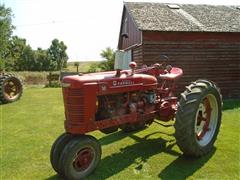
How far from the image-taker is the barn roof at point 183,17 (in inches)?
528

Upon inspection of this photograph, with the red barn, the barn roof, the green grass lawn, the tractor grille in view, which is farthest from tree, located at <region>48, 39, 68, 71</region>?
the tractor grille

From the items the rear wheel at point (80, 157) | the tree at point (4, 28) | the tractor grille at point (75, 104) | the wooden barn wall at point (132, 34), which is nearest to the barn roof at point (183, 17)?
the wooden barn wall at point (132, 34)

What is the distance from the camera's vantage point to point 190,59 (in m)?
13.7

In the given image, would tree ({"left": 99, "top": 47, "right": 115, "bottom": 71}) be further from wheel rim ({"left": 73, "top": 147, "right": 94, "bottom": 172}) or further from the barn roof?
wheel rim ({"left": 73, "top": 147, "right": 94, "bottom": 172})

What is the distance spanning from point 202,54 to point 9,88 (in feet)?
28.4

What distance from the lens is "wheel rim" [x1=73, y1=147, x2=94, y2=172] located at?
493 centimetres

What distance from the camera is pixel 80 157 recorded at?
494 centimetres

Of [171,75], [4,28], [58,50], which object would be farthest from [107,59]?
[58,50]

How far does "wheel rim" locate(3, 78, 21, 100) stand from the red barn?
5.54 m

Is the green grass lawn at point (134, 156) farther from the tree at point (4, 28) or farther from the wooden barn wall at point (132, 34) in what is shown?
the tree at point (4, 28)

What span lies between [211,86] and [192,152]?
52.5 inches

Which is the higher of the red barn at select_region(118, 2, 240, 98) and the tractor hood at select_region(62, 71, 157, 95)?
the red barn at select_region(118, 2, 240, 98)

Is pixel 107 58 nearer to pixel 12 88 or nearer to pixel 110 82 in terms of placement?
pixel 12 88

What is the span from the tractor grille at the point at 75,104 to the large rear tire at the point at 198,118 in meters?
1.56
